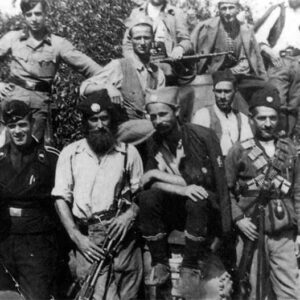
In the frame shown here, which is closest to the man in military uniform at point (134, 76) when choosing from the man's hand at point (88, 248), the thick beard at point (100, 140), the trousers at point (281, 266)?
the thick beard at point (100, 140)

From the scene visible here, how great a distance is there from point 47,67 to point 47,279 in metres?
2.39

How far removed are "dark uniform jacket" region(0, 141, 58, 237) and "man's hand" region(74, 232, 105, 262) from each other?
46 cm

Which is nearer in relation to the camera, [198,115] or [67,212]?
[67,212]

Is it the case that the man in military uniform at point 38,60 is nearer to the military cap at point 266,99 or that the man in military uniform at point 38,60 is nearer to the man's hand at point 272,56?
the military cap at point 266,99

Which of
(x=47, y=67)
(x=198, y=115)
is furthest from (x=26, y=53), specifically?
(x=198, y=115)

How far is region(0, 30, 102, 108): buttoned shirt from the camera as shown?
24.1 ft

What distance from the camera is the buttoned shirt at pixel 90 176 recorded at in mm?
5984

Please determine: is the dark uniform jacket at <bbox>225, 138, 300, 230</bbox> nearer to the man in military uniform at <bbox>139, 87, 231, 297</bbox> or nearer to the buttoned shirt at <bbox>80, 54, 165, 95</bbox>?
the man in military uniform at <bbox>139, 87, 231, 297</bbox>

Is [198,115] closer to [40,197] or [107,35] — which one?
[40,197]

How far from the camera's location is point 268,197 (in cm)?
616

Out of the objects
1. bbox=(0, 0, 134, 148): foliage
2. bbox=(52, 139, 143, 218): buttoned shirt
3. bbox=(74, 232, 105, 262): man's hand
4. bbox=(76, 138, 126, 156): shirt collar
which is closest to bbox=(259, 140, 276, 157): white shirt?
bbox=(52, 139, 143, 218): buttoned shirt

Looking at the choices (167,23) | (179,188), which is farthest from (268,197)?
(167,23)

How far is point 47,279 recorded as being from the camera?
611 cm

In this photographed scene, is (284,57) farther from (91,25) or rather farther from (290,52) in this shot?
(91,25)
